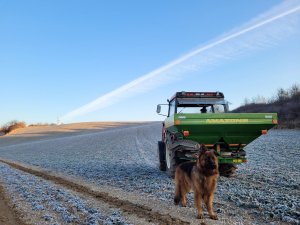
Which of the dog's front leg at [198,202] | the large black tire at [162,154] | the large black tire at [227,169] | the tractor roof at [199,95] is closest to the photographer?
the dog's front leg at [198,202]

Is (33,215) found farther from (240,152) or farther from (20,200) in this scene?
(240,152)

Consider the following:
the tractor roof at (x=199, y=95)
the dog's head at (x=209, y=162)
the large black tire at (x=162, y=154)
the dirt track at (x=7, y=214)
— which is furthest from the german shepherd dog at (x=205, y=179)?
the large black tire at (x=162, y=154)

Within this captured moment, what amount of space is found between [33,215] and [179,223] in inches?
121

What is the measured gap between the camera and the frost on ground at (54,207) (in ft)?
22.0

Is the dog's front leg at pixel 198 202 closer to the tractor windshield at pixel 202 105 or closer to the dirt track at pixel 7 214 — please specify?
the dirt track at pixel 7 214

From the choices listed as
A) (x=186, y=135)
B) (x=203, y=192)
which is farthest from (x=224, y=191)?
(x=203, y=192)

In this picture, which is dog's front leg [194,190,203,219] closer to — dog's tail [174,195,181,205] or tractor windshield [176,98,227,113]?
dog's tail [174,195,181,205]

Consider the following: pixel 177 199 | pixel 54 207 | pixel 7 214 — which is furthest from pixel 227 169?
pixel 7 214

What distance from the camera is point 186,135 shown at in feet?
34.3

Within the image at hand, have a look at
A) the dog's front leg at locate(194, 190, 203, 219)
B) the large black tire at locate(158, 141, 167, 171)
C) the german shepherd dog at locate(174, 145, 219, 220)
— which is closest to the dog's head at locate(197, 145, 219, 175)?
the german shepherd dog at locate(174, 145, 219, 220)

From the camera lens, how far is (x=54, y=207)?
7.82 m

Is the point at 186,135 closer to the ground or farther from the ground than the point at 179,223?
farther from the ground

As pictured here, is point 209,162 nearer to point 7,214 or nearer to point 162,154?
point 7,214

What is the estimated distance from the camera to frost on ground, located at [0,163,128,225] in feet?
22.0
